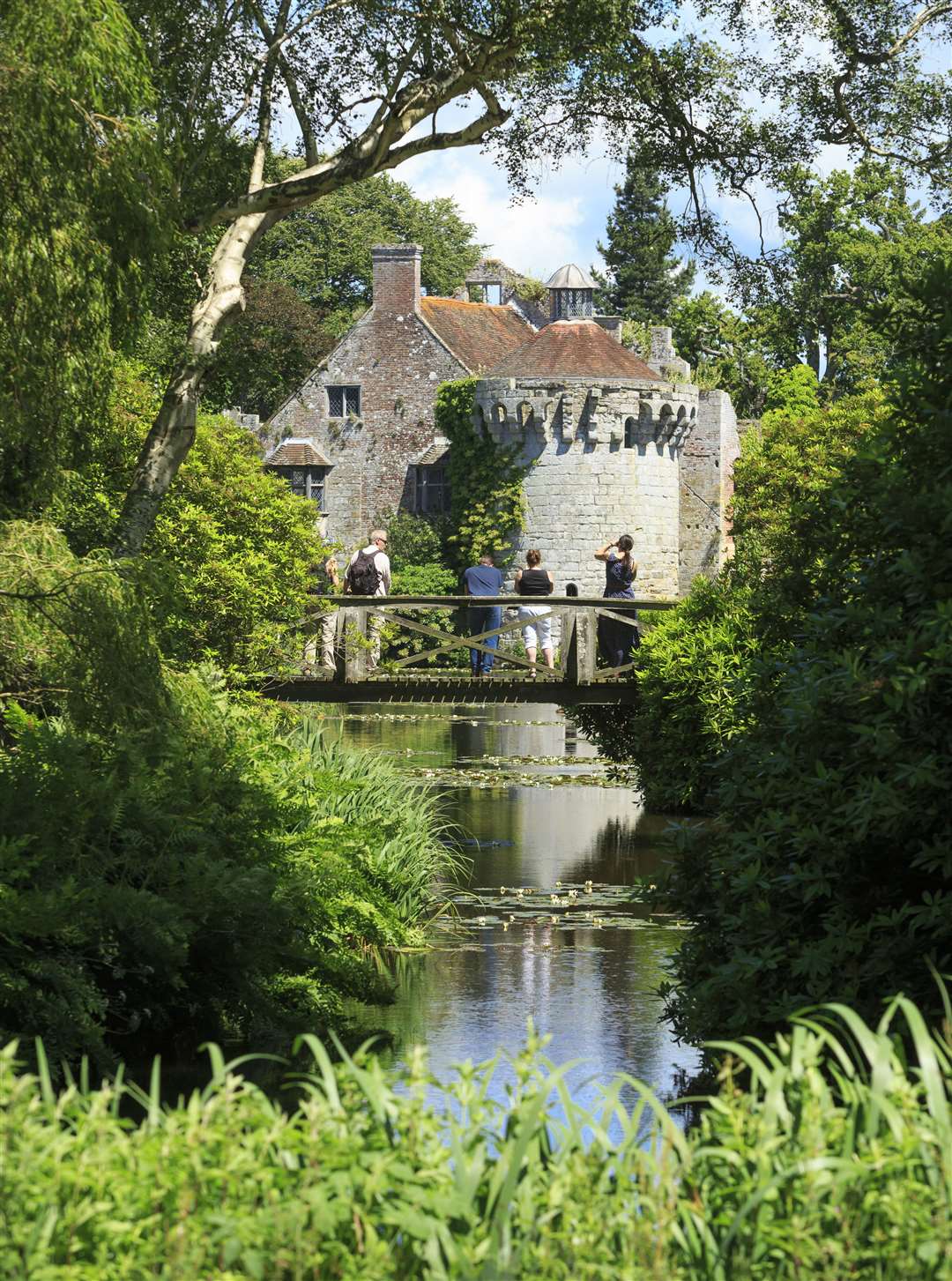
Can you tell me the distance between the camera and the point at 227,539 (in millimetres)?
18016

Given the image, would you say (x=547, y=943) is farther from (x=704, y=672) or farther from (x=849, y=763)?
(x=849, y=763)

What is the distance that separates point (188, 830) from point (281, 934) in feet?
2.09

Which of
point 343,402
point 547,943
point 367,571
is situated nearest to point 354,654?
point 367,571

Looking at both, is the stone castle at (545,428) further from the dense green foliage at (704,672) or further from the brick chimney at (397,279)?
the dense green foliage at (704,672)

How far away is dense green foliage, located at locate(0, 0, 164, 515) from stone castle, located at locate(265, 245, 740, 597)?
33107mm

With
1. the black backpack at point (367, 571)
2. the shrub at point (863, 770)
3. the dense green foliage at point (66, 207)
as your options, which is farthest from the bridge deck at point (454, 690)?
the shrub at point (863, 770)

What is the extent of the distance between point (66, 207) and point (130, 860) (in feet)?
9.16

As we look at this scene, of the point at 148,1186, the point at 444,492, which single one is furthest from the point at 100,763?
the point at 444,492

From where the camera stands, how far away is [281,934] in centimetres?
821

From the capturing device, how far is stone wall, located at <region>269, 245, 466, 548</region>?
44125mm

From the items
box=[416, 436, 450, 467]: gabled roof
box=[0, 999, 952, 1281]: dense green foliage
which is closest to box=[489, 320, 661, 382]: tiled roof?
box=[416, 436, 450, 467]: gabled roof

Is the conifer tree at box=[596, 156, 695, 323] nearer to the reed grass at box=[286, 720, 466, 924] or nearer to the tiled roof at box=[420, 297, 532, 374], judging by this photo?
the tiled roof at box=[420, 297, 532, 374]

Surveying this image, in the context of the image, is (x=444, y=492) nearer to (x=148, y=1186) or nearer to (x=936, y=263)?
(x=936, y=263)

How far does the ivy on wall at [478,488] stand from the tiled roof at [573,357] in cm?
127
